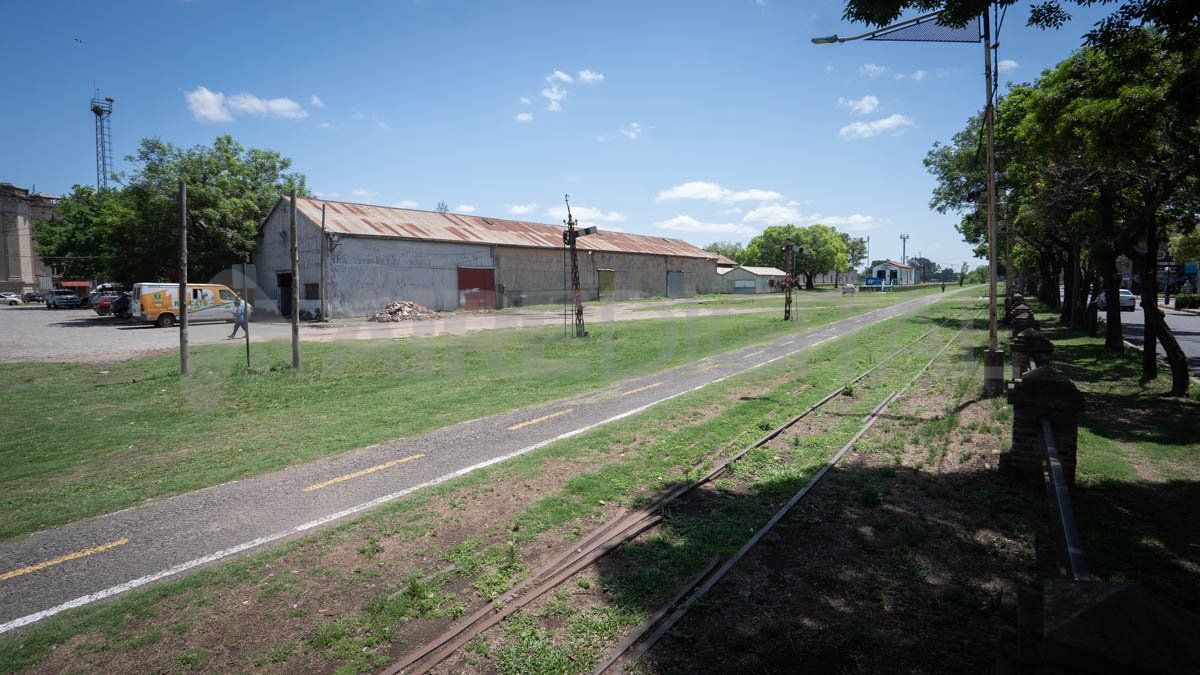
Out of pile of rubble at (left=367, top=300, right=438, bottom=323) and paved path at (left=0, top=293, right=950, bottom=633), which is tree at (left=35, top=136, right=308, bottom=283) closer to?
pile of rubble at (left=367, top=300, right=438, bottom=323)

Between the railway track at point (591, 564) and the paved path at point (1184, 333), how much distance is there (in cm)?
1406

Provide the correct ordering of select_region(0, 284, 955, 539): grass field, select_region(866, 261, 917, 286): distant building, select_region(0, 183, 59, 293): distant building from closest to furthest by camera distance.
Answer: select_region(0, 284, 955, 539): grass field, select_region(0, 183, 59, 293): distant building, select_region(866, 261, 917, 286): distant building

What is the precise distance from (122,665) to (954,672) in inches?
194

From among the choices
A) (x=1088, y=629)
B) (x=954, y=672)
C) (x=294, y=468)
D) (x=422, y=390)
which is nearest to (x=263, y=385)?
(x=422, y=390)

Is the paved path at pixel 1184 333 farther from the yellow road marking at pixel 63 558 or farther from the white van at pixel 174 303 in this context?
the white van at pixel 174 303

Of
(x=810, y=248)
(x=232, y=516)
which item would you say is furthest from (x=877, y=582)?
(x=810, y=248)

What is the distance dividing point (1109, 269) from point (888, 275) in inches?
4431

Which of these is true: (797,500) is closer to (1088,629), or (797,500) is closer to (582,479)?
(582,479)

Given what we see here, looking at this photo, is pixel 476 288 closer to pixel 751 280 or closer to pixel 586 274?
pixel 586 274

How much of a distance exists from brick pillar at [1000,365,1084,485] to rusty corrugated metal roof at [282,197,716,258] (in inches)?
1033

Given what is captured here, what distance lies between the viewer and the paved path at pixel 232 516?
426 centimetres

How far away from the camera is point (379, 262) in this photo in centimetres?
3284

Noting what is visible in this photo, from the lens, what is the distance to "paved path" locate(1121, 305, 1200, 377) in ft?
50.1

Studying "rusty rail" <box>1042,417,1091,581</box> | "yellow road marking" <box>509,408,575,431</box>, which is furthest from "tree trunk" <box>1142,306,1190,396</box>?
"yellow road marking" <box>509,408,575,431</box>
